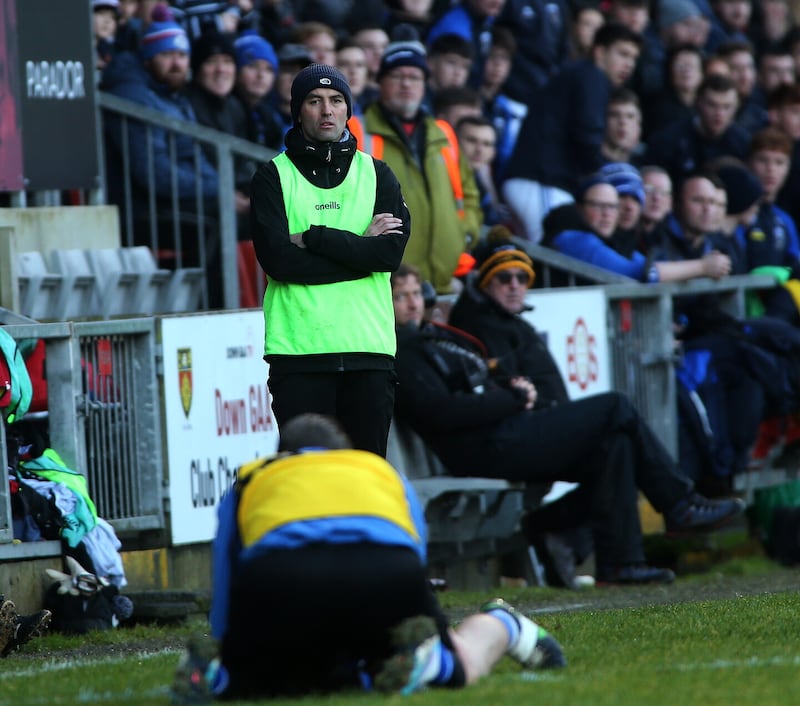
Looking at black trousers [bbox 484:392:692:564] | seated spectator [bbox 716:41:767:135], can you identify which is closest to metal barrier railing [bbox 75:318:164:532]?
black trousers [bbox 484:392:692:564]

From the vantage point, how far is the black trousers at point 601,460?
11469mm

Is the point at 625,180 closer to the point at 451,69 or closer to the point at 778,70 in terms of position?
the point at 451,69

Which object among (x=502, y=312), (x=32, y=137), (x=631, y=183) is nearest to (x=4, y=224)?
(x=32, y=137)

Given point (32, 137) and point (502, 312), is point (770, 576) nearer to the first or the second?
point (502, 312)

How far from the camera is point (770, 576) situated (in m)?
12.5

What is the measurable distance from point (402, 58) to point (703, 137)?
5.14 metres

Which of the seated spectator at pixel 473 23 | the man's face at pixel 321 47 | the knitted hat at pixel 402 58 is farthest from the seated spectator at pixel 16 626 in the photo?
the seated spectator at pixel 473 23

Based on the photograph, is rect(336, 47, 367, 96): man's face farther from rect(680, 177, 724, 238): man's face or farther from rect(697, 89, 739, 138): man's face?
rect(697, 89, 739, 138): man's face

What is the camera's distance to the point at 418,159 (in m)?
12.2

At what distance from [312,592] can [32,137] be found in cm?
646

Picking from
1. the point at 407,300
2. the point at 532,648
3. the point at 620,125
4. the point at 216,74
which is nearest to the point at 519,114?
the point at 620,125

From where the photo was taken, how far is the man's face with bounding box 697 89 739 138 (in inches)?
647

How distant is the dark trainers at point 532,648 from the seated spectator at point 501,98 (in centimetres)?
903

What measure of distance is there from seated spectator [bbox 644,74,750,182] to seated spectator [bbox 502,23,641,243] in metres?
1.53
